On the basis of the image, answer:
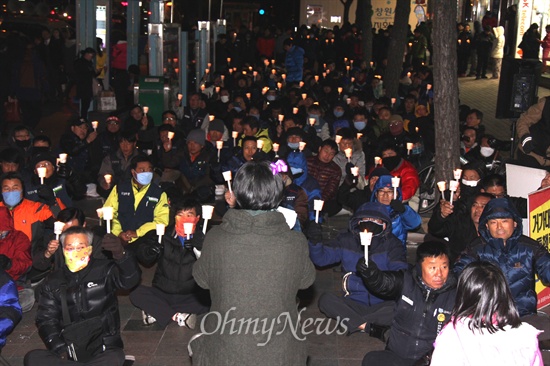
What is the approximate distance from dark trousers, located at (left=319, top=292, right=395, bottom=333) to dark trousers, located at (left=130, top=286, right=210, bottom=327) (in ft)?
3.41

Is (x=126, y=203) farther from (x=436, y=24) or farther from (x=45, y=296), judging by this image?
(x=436, y=24)

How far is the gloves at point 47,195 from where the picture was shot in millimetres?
9266

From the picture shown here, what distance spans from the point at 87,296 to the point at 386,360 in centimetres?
213

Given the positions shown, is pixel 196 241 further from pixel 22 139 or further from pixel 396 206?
pixel 22 139

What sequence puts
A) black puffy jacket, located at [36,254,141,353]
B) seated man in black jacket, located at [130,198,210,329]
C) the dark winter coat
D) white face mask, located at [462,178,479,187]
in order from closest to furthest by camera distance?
the dark winter coat < black puffy jacket, located at [36,254,141,353] < seated man in black jacket, located at [130,198,210,329] < white face mask, located at [462,178,479,187]

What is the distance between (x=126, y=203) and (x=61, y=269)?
9.19 ft

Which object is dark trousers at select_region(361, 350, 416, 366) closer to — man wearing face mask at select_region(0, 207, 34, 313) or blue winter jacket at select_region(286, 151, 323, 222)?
man wearing face mask at select_region(0, 207, 34, 313)

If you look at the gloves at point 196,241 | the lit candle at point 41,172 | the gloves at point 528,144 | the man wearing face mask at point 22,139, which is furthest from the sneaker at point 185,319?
the gloves at point 528,144

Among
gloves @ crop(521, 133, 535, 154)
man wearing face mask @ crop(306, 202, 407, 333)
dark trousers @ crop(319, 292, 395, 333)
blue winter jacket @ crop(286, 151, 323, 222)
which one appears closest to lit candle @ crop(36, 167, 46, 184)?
blue winter jacket @ crop(286, 151, 323, 222)

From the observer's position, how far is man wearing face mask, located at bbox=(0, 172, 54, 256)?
8555 mm

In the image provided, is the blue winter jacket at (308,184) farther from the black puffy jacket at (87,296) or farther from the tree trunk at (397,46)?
the tree trunk at (397,46)

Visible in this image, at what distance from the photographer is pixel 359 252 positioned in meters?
7.54

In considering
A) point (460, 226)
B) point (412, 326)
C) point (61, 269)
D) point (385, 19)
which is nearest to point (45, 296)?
point (61, 269)

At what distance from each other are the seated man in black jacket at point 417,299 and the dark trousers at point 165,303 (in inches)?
74.8
